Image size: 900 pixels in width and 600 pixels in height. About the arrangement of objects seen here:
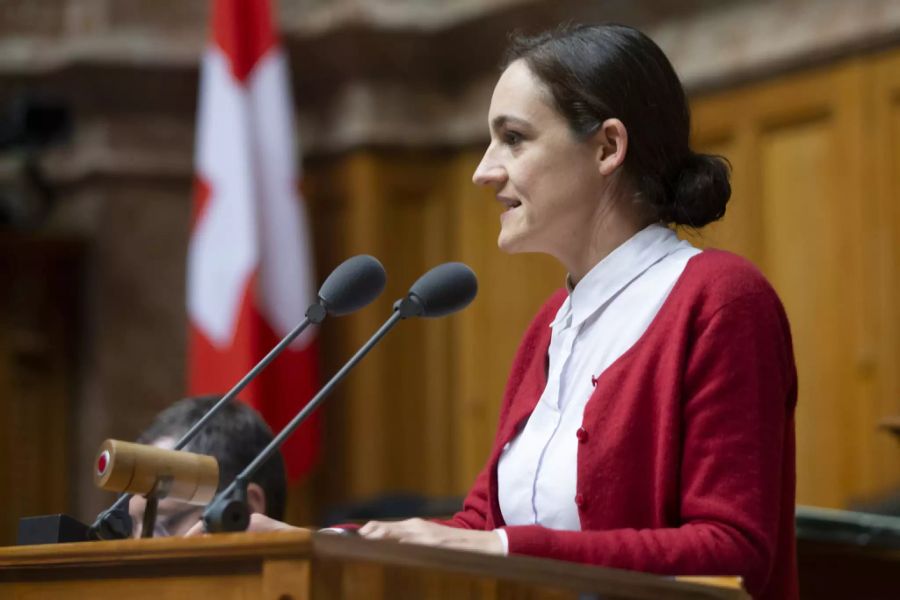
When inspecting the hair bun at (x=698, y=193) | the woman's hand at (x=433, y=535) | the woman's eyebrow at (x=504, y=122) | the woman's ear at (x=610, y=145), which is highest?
the woman's eyebrow at (x=504, y=122)

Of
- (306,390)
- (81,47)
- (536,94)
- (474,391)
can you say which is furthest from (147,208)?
(536,94)

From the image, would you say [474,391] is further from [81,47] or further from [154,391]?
[81,47]

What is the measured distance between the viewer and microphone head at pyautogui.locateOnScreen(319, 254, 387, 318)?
2254mm

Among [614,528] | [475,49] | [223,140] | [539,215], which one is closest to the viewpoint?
[614,528]

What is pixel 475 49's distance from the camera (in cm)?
630

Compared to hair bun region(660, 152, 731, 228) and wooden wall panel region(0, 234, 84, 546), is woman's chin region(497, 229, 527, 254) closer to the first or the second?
hair bun region(660, 152, 731, 228)

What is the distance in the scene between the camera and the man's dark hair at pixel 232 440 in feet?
8.87

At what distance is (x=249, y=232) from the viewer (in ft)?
19.1

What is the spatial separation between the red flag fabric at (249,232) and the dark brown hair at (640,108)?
363 centimetres

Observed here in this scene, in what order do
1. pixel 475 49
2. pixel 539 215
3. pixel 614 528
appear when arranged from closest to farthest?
pixel 614 528 < pixel 539 215 < pixel 475 49

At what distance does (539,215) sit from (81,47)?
15.4ft

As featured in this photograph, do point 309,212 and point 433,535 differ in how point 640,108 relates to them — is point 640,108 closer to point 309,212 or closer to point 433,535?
point 433,535

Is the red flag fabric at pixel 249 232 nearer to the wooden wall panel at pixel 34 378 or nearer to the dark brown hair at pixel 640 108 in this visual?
the wooden wall panel at pixel 34 378

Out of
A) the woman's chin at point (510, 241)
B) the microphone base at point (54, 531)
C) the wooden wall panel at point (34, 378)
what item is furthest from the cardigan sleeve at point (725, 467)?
the wooden wall panel at point (34, 378)
